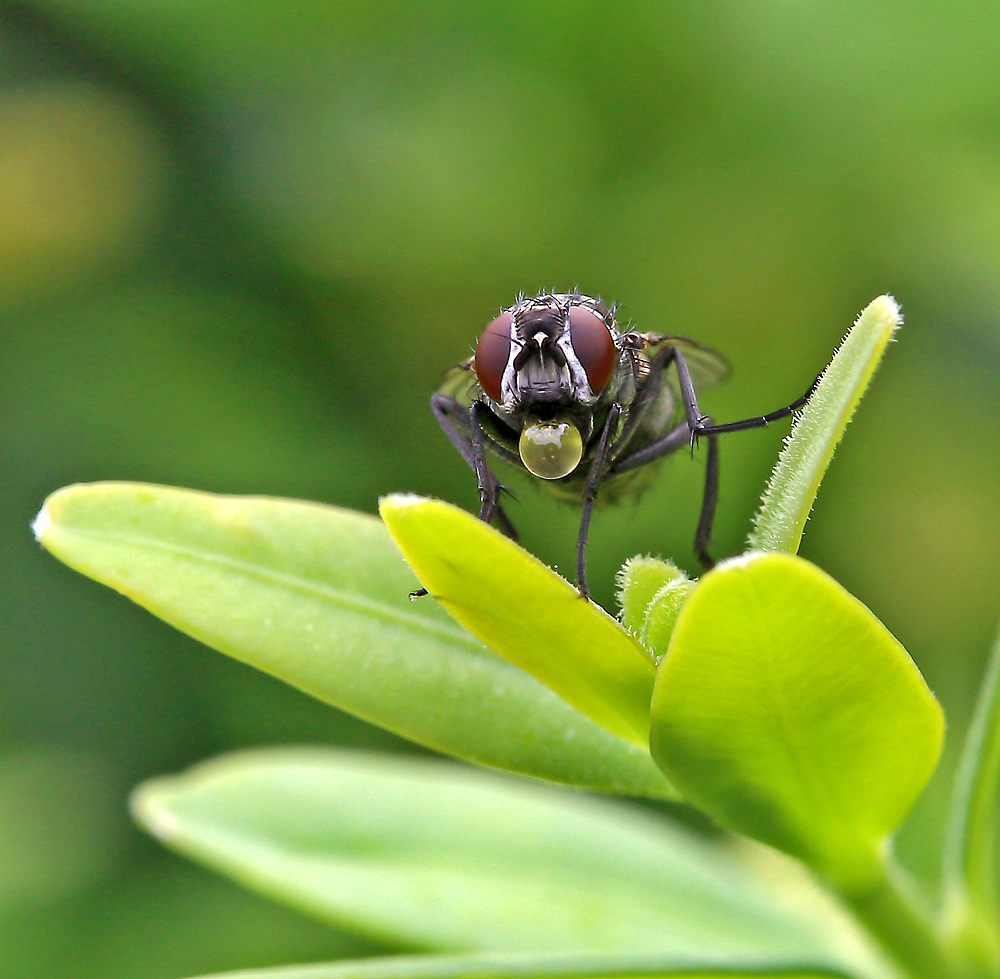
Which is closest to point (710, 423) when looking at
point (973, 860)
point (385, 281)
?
point (973, 860)

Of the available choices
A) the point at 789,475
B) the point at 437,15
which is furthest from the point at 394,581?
the point at 437,15

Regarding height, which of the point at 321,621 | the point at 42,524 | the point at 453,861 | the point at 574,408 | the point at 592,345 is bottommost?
the point at 453,861

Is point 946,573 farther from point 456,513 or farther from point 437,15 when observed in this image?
point 456,513

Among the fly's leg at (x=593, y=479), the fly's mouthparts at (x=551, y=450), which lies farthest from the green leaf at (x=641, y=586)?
the fly's mouthparts at (x=551, y=450)

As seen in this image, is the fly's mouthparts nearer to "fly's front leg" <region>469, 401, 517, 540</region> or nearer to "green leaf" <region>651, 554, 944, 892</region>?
"fly's front leg" <region>469, 401, 517, 540</region>

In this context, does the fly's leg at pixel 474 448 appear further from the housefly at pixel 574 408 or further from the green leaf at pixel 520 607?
the green leaf at pixel 520 607

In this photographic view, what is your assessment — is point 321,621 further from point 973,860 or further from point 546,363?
point 973,860
